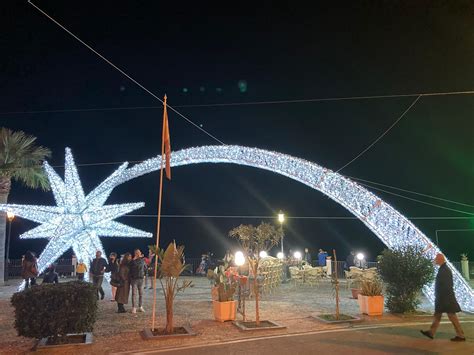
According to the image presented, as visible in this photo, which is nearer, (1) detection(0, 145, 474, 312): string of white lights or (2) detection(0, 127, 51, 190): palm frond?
(1) detection(0, 145, 474, 312): string of white lights

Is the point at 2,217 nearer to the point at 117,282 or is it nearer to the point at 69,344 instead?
the point at 117,282

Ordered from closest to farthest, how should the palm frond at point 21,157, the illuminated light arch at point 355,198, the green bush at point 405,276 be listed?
the green bush at point 405,276 → the illuminated light arch at point 355,198 → the palm frond at point 21,157

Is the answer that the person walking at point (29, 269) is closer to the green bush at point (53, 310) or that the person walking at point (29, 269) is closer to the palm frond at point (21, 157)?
the palm frond at point (21, 157)

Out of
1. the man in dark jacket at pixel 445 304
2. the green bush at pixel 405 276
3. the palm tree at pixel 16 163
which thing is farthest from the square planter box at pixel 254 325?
the palm tree at pixel 16 163

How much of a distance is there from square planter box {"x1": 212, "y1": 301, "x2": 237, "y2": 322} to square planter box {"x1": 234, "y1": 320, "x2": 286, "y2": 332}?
488mm

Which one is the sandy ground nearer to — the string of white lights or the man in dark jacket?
the man in dark jacket

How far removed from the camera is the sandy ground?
842cm

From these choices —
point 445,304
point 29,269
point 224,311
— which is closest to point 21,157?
point 29,269

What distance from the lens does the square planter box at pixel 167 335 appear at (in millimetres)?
8680

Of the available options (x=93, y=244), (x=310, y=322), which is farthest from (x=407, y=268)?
(x=93, y=244)

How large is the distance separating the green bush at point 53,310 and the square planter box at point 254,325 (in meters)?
3.34

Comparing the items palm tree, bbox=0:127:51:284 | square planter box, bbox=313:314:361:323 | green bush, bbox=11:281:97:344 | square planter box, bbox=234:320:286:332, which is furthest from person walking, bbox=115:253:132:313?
palm tree, bbox=0:127:51:284

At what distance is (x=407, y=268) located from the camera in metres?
11.6

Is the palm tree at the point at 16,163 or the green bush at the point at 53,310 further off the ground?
the palm tree at the point at 16,163
